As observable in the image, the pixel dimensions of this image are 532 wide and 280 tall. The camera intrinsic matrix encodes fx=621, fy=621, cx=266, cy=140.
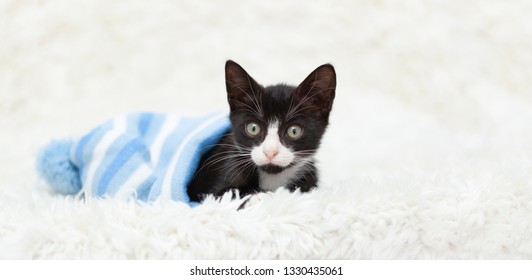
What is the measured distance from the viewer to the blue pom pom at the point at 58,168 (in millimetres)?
1979

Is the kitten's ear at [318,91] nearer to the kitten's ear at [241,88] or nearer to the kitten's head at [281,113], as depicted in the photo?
the kitten's head at [281,113]

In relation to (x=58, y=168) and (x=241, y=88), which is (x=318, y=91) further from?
(x=58, y=168)

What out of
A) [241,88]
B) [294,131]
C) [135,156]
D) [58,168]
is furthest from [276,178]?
[58,168]

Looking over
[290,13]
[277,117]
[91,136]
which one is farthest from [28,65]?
[277,117]

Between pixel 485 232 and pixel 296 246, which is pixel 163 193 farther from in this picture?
pixel 485 232

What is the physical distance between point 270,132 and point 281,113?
0.06 metres

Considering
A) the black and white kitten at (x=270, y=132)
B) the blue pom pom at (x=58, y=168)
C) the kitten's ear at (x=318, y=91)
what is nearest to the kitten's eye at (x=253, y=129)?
the black and white kitten at (x=270, y=132)

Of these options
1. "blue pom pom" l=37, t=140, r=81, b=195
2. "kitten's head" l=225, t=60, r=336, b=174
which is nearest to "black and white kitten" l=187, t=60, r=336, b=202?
"kitten's head" l=225, t=60, r=336, b=174

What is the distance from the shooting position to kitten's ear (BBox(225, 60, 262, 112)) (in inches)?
62.0

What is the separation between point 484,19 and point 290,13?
0.86 meters

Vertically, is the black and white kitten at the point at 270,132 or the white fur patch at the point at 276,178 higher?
the black and white kitten at the point at 270,132

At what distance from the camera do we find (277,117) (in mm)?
1557

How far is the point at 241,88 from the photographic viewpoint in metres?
1.60

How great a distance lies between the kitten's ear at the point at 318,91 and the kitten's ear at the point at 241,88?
0.10 meters
